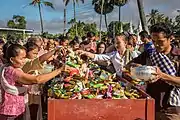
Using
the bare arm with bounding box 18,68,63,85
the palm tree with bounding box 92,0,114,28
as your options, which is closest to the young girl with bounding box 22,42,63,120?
the bare arm with bounding box 18,68,63,85

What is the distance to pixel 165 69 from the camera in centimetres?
409

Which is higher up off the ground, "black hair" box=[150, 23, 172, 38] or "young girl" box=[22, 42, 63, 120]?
"black hair" box=[150, 23, 172, 38]

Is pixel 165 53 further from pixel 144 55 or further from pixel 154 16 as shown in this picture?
pixel 154 16

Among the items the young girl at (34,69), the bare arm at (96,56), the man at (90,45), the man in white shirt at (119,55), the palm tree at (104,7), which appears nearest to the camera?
the young girl at (34,69)

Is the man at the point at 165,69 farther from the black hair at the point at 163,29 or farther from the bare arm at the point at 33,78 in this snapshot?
the bare arm at the point at 33,78

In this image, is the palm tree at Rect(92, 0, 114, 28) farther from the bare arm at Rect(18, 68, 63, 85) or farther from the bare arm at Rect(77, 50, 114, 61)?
the bare arm at Rect(18, 68, 63, 85)

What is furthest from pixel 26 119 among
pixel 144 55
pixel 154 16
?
pixel 154 16

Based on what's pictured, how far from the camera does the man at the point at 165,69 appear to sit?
4.10m

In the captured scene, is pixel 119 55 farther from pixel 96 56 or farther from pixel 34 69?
pixel 34 69

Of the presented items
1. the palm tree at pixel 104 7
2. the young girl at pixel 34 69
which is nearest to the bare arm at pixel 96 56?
the young girl at pixel 34 69

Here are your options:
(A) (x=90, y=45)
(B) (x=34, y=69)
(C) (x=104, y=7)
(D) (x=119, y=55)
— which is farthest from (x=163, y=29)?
(C) (x=104, y=7)

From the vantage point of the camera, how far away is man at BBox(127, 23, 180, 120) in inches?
161

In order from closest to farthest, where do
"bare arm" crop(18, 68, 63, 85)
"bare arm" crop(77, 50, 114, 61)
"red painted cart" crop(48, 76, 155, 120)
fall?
"red painted cart" crop(48, 76, 155, 120)
"bare arm" crop(18, 68, 63, 85)
"bare arm" crop(77, 50, 114, 61)

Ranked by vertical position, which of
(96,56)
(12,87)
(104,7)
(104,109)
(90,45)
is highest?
(104,7)
